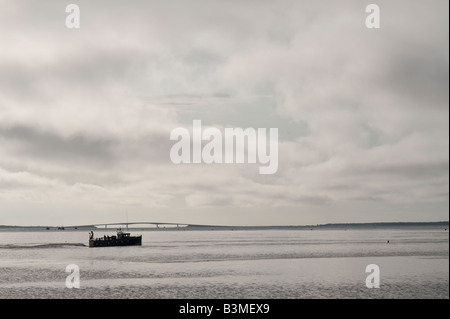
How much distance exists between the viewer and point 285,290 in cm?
6938

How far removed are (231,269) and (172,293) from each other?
33958 mm

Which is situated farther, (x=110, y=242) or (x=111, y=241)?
(x=111, y=241)

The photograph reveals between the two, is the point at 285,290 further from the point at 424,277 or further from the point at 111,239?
the point at 111,239

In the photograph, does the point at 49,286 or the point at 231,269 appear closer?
the point at 49,286

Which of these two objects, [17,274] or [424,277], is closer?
[424,277]

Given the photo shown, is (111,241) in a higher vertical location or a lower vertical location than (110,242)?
higher
